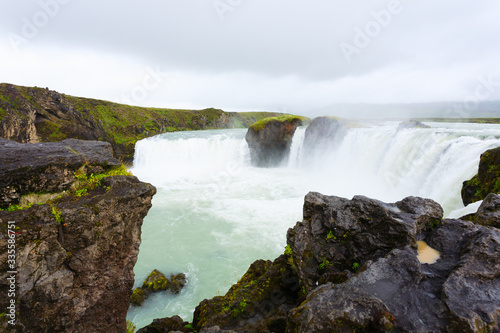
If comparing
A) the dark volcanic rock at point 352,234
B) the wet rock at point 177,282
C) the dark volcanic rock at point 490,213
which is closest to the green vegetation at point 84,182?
the dark volcanic rock at point 352,234

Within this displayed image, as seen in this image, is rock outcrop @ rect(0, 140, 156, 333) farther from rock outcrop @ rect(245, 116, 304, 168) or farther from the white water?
rock outcrop @ rect(245, 116, 304, 168)

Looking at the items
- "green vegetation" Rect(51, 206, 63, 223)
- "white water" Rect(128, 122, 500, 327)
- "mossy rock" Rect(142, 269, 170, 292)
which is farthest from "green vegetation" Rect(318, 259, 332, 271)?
"mossy rock" Rect(142, 269, 170, 292)

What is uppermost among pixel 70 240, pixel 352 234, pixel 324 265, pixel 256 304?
pixel 70 240

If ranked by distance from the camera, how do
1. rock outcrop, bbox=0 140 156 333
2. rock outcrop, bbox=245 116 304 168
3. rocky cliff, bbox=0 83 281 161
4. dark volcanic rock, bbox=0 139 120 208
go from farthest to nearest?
rocky cliff, bbox=0 83 281 161
rock outcrop, bbox=245 116 304 168
dark volcanic rock, bbox=0 139 120 208
rock outcrop, bbox=0 140 156 333

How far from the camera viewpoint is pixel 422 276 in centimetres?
446

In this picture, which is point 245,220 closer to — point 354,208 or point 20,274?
point 354,208

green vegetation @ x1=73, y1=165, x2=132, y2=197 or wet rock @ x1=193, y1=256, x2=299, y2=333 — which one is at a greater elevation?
green vegetation @ x1=73, y1=165, x2=132, y2=197

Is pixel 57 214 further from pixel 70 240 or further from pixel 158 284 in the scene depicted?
pixel 158 284

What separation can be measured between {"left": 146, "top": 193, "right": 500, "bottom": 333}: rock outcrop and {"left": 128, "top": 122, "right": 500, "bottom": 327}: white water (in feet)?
18.4

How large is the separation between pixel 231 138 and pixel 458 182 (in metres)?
36.2

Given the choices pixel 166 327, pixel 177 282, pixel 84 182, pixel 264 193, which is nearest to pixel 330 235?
pixel 166 327

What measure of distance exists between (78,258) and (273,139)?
3395 cm

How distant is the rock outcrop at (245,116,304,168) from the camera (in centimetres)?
3753

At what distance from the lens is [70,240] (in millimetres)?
5676
